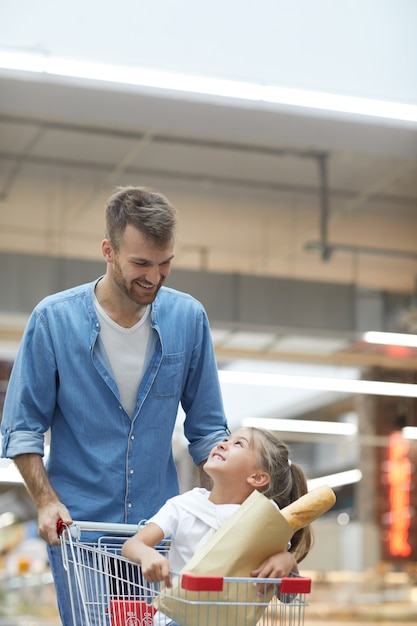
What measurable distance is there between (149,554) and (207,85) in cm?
355

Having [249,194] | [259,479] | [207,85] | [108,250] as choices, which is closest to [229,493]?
[259,479]

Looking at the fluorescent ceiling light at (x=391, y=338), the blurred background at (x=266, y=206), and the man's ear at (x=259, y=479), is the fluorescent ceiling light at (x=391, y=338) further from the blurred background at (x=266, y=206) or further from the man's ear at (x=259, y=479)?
the man's ear at (x=259, y=479)

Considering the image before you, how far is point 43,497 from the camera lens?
250cm

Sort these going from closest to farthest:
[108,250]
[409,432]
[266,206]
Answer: [108,250], [266,206], [409,432]

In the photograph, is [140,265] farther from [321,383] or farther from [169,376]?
[321,383]

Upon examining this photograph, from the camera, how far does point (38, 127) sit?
8484 millimetres

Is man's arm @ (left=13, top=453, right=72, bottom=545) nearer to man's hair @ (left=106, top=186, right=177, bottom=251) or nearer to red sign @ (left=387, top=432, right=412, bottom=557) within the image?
man's hair @ (left=106, top=186, right=177, bottom=251)

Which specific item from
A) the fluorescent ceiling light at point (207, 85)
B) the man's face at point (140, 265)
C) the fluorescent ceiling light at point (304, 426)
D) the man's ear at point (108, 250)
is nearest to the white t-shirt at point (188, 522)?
the man's face at point (140, 265)

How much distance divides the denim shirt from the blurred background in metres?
2.78

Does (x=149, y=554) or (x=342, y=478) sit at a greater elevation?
(x=149, y=554)

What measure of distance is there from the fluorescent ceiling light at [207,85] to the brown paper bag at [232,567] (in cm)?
345

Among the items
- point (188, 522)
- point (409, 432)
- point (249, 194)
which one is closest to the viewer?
point (188, 522)

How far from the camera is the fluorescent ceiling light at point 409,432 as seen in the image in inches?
485

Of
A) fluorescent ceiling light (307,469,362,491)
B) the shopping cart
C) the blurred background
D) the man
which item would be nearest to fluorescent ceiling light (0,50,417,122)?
the blurred background
